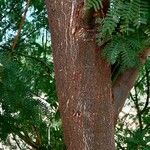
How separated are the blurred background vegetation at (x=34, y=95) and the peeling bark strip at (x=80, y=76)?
0.98 feet

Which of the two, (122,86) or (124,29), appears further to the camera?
(122,86)

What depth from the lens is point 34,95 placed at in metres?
1.59

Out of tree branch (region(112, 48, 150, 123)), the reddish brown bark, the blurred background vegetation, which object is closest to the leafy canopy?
the reddish brown bark

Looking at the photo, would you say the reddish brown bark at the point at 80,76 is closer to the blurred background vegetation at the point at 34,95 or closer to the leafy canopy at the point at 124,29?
the leafy canopy at the point at 124,29

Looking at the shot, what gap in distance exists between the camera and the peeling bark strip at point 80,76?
108cm

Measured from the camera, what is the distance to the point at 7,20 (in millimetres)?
2512

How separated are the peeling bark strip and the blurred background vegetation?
0.30 meters

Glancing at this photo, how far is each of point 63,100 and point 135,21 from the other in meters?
0.30

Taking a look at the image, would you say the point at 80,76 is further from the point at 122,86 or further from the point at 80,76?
the point at 122,86

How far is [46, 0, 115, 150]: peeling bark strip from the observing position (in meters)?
1.08

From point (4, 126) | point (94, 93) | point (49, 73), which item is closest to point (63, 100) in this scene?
point (94, 93)

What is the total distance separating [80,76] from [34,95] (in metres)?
0.54

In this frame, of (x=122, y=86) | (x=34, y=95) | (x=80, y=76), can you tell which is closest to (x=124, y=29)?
(x=80, y=76)

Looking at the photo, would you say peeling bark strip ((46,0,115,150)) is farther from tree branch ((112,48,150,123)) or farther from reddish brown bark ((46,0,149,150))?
tree branch ((112,48,150,123))
